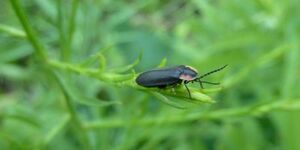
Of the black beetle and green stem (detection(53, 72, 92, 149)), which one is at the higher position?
green stem (detection(53, 72, 92, 149))

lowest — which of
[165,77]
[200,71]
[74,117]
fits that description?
[165,77]

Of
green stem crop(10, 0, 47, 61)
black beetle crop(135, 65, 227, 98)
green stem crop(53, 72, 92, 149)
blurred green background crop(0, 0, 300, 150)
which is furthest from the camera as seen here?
blurred green background crop(0, 0, 300, 150)

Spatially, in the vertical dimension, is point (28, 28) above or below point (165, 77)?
above

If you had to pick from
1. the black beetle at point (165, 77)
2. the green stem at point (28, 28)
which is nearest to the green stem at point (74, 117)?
the green stem at point (28, 28)

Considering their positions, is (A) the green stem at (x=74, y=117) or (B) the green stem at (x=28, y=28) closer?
(B) the green stem at (x=28, y=28)

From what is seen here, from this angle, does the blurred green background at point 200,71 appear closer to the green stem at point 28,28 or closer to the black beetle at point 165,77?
the green stem at point 28,28

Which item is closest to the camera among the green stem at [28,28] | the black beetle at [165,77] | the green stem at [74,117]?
the black beetle at [165,77]

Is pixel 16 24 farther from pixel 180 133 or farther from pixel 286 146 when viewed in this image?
pixel 286 146

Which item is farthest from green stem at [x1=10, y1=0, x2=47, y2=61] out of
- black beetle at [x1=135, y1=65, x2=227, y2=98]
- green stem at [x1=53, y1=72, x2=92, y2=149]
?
black beetle at [x1=135, y1=65, x2=227, y2=98]

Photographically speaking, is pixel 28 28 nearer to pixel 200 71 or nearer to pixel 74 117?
pixel 74 117

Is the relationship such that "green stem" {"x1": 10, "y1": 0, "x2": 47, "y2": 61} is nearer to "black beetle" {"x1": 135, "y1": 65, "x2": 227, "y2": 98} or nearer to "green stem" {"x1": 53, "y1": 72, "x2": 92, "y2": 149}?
"green stem" {"x1": 53, "y1": 72, "x2": 92, "y2": 149}

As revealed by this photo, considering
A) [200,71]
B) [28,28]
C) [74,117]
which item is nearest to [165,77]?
[28,28]

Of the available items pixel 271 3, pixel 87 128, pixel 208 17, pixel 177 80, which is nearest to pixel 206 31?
pixel 208 17
